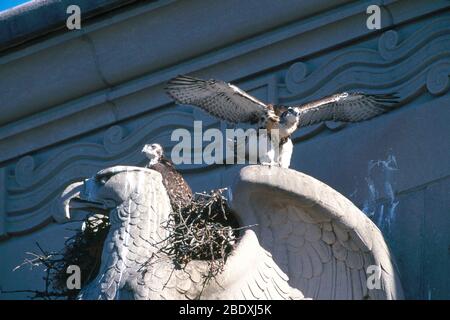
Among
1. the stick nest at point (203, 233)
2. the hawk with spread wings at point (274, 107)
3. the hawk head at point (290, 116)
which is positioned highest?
the hawk with spread wings at point (274, 107)

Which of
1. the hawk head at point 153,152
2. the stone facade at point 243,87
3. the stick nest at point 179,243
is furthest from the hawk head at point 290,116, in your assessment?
the hawk head at point 153,152

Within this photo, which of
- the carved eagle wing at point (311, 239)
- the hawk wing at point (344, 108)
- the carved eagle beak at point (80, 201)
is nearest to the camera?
the carved eagle wing at point (311, 239)

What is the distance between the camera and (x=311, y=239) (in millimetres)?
17422

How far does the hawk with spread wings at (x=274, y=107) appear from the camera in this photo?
17.8 metres

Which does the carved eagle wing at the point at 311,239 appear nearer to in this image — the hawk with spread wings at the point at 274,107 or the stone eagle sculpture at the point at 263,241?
the stone eagle sculpture at the point at 263,241

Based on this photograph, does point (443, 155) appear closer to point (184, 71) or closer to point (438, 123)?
point (438, 123)

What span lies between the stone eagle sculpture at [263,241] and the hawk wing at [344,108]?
0.89m

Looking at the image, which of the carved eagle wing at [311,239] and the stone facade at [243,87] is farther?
the stone facade at [243,87]

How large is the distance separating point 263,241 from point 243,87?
80.7 inches

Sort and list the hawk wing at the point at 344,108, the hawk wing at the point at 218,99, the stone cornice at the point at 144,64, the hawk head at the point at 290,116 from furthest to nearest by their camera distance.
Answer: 1. the stone cornice at the point at 144,64
2. the hawk wing at the point at 344,108
3. the hawk wing at the point at 218,99
4. the hawk head at the point at 290,116

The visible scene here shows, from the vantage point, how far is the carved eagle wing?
17219mm

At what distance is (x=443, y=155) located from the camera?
18.1 metres
